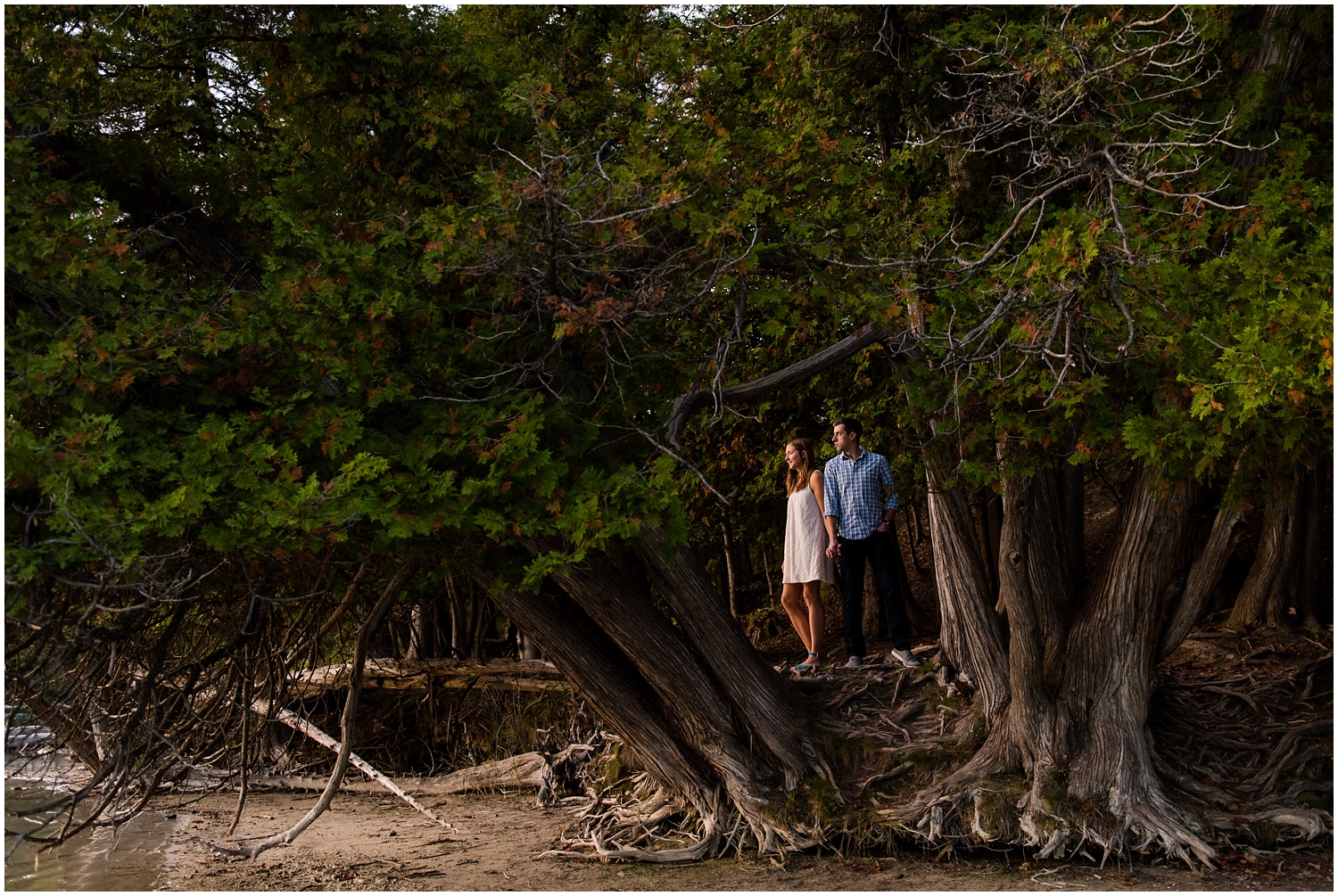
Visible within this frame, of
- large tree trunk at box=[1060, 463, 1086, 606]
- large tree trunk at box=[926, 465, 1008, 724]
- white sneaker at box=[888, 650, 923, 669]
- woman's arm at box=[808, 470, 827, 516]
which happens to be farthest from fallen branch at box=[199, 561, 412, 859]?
large tree trunk at box=[1060, 463, 1086, 606]

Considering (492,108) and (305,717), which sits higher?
(492,108)

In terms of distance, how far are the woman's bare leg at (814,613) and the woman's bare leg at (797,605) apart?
5 cm

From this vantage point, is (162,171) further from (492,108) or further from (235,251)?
(492,108)

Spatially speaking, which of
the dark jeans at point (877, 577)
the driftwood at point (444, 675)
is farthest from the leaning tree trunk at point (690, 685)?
the driftwood at point (444, 675)

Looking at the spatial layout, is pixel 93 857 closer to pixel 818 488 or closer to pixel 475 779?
pixel 475 779

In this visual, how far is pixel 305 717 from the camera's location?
37.5 feet

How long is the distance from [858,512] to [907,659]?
1.25 metres

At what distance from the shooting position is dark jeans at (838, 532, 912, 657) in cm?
850

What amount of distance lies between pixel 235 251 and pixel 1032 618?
5.74 meters

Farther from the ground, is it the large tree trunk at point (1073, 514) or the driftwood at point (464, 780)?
the large tree trunk at point (1073, 514)

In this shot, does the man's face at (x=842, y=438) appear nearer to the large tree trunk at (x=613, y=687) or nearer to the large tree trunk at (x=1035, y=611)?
the large tree trunk at (x=1035, y=611)

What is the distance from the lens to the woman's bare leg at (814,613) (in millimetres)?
8844

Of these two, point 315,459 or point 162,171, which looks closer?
point 315,459

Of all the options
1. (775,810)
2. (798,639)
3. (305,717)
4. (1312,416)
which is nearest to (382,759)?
(305,717)
